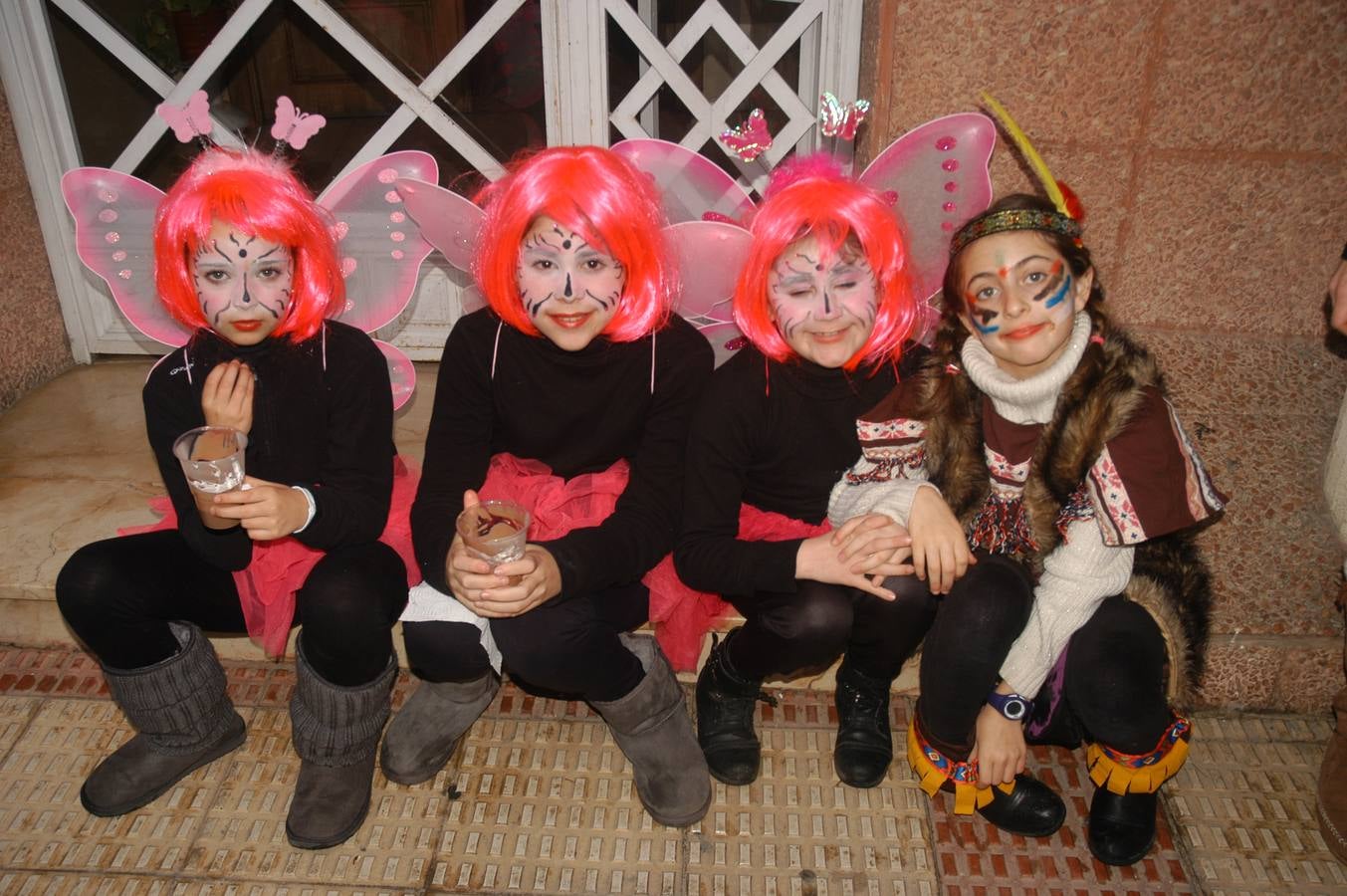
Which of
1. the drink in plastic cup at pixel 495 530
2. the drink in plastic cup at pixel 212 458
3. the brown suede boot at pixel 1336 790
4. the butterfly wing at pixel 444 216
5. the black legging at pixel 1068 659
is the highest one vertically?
the butterfly wing at pixel 444 216

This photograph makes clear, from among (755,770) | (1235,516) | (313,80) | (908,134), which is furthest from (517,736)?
(313,80)

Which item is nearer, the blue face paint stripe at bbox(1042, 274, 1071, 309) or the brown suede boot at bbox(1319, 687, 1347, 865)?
the blue face paint stripe at bbox(1042, 274, 1071, 309)

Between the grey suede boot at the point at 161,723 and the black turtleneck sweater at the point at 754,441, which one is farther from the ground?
the black turtleneck sweater at the point at 754,441

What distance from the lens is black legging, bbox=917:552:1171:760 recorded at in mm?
1731

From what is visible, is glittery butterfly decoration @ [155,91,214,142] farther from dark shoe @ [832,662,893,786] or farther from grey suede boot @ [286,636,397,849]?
→ dark shoe @ [832,662,893,786]

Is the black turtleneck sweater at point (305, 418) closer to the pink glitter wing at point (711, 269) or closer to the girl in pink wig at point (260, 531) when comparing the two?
the girl in pink wig at point (260, 531)

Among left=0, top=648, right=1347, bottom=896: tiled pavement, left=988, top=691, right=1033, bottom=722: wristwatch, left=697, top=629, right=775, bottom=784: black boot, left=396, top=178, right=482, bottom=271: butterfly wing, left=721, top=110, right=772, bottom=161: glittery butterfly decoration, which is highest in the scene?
left=721, top=110, right=772, bottom=161: glittery butterfly decoration

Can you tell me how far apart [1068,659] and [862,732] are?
45cm

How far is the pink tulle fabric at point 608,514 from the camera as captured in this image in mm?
1981

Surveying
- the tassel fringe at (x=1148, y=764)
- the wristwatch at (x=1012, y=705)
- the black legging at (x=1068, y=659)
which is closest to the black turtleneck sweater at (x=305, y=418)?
the black legging at (x=1068, y=659)

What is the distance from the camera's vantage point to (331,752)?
1.86m

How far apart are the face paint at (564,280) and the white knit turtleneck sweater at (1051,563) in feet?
2.18

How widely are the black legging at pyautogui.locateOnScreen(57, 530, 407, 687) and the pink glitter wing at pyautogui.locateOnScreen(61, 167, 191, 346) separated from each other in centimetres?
46

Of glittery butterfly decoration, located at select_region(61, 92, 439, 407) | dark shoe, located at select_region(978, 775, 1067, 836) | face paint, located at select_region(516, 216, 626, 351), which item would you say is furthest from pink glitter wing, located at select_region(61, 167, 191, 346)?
dark shoe, located at select_region(978, 775, 1067, 836)
